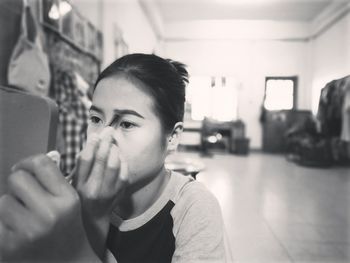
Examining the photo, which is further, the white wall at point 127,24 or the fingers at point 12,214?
the white wall at point 127,24

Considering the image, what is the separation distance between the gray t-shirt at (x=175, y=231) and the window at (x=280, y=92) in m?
0.29

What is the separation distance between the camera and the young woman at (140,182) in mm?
236

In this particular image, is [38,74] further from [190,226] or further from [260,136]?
[260,136]

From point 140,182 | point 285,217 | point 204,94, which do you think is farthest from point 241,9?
point 140,182

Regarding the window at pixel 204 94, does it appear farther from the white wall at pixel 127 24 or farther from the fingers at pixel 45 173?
the white wall at pixel 127 24

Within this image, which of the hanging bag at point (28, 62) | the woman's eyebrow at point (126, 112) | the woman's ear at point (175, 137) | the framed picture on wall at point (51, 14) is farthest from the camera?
the framed picture on wall at point (51, 14)

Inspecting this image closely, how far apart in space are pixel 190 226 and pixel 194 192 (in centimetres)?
6

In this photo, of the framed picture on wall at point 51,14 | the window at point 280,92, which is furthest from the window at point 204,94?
the framed picture on wall at point 51,14

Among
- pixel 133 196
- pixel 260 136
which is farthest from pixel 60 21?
pixel 260 136

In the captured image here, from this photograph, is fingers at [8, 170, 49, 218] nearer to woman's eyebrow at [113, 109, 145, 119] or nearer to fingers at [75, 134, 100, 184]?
fingers at [75, 134, 100, 184]

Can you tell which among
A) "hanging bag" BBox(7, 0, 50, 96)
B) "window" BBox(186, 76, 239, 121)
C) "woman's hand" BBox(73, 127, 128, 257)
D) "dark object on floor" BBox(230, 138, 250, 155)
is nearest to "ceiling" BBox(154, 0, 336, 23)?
"window" BBox(186, 76, 239, 121)

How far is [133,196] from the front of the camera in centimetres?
46

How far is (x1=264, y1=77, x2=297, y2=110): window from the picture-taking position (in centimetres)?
66

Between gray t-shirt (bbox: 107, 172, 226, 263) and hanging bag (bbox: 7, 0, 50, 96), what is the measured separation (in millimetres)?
922
